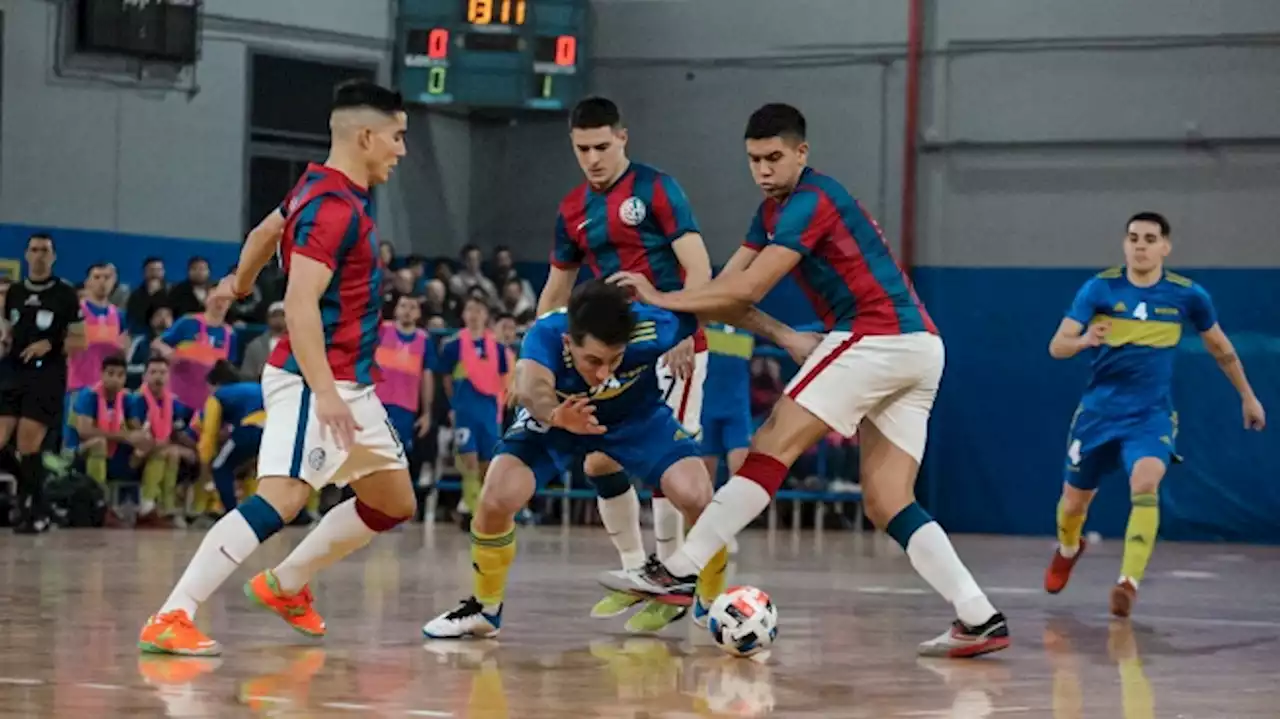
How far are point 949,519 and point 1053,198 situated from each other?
339 cm

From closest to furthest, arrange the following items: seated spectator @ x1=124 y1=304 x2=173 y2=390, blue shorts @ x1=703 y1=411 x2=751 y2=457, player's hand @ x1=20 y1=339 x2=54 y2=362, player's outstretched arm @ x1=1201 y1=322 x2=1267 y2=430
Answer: player's outstretched arm @ x1=1201 y1=322 x2=1267 y2=430
blue shorts @ x1=703 y1=411 x2=751 y2=457
player's hand @ x1=20 y1=339 x2=54 y2=362
seated spectator @ x1=124 y1=304 x2=173 y2=390

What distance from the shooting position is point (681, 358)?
823 cm

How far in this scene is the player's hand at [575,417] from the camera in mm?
7520

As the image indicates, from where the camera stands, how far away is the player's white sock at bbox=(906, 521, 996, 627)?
7.80 meters

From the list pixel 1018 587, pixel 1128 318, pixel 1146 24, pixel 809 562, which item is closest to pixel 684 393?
pixel 1128 318

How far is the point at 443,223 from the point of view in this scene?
24.7m

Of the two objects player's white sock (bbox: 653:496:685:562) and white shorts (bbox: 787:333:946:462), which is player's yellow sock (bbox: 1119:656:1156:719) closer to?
white shorts (bbox: 787:333:946:462)

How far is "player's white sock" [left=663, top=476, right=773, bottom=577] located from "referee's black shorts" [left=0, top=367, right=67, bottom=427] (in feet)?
30.3

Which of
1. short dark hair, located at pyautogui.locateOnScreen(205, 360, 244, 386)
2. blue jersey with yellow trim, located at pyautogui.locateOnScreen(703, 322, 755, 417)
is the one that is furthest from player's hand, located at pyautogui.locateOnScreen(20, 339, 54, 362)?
blue jersey with yellow trim, located at pyautogui.locateOnScreen(703, 322, 755, 417)

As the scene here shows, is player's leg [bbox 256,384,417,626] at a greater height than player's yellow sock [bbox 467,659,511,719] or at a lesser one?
greater

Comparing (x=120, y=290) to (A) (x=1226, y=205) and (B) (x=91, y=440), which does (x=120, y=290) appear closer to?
(B) (x=91, y=440)

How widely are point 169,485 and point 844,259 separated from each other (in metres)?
11.3

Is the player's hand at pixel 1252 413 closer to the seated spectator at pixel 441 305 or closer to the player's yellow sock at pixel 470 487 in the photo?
the player's yellow sock at pixel 470 487

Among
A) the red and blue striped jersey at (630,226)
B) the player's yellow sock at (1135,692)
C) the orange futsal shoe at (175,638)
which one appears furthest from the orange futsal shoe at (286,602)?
the player's yellow sock at (1135,692)
